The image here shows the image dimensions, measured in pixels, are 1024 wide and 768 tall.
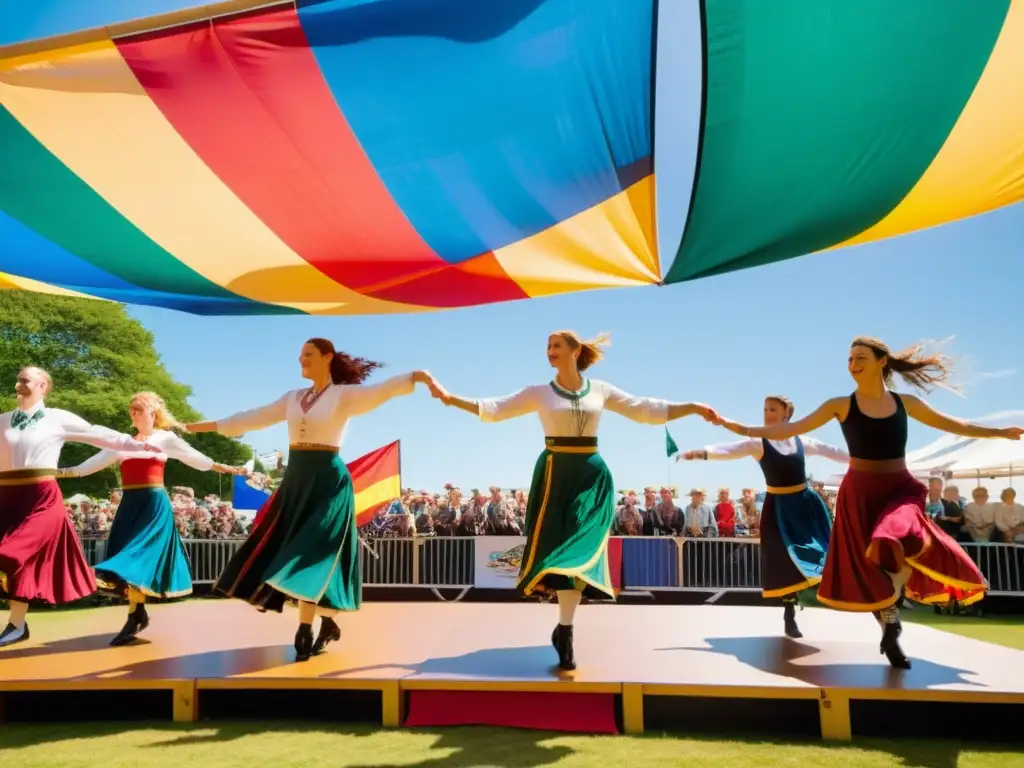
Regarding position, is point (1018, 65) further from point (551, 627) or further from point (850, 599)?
point (551, 627)

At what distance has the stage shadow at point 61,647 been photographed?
14.0 feet

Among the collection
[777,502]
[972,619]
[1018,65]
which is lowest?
[972,619]

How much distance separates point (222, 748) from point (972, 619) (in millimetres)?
7699

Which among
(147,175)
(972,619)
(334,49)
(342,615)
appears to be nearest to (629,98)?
(334,49)

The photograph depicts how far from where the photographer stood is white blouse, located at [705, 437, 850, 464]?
5.07 meters

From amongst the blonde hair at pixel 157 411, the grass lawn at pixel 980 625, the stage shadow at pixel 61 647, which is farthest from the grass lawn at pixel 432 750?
the grass lawn at pixel 980 625

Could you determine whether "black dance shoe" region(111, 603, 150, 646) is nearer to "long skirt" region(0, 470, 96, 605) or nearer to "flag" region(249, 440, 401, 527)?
"long skirt" region(0, 470, 96, 605)

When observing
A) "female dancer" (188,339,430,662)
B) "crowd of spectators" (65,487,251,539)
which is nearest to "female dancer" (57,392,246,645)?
"female dancer" (188,339,430,662)

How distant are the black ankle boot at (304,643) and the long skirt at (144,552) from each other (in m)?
1.23

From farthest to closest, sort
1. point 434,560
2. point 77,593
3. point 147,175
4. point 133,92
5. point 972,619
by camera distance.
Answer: point 434,560 < point 972,619 < point 77,593 < point 147,175 < point 133,92

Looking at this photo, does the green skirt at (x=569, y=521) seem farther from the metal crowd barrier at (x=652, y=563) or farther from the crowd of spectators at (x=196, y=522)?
the crowd of spectators at (x=196, y=522)

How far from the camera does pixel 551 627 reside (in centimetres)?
501

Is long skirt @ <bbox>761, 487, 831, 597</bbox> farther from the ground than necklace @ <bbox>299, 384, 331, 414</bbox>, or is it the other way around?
necklace @ <bbox>299, 384, 331, 414</bbox>

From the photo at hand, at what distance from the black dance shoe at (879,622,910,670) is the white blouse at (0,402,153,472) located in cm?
406
